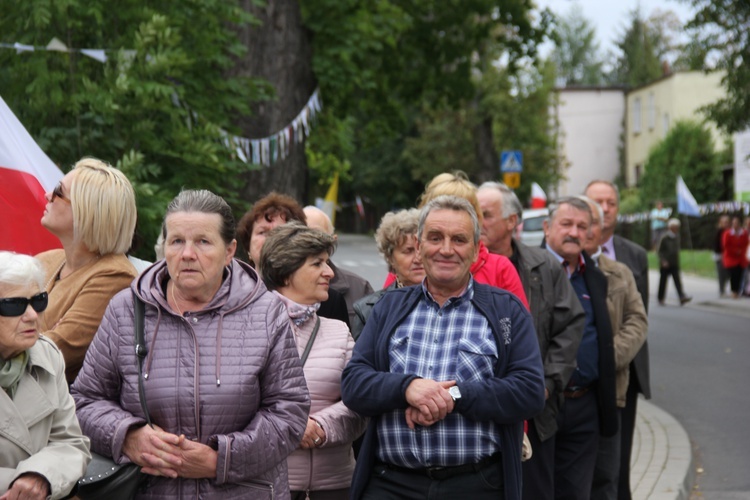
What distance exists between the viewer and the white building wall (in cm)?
7138

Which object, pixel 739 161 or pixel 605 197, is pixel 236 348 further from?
pixel 739 161

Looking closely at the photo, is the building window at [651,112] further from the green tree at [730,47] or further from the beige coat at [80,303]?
the beige coat at [80,303]

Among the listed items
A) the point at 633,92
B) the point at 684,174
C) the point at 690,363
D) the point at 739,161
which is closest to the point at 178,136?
the point at 690,363

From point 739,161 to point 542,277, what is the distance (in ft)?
64.8

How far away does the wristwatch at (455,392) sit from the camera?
4.00 meters

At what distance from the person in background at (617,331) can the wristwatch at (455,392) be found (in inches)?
103

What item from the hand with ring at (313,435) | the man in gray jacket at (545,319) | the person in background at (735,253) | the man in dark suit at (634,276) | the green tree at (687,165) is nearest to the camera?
the hand with ring at (313,435)

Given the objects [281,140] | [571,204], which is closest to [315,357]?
[571,204]

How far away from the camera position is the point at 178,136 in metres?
6.81

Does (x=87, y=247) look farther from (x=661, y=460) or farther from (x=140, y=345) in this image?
(x=661, y=460)

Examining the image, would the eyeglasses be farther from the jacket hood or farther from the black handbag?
the black handbag

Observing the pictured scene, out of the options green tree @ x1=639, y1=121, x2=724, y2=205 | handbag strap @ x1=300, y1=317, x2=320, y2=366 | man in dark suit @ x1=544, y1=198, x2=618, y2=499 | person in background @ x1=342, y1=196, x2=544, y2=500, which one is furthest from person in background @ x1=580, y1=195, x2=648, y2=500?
green tree @ x1=639, y1=121, x2=724, y2=205

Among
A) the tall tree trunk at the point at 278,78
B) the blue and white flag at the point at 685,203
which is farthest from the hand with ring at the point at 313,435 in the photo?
the blue and white flag at the point at 685,203

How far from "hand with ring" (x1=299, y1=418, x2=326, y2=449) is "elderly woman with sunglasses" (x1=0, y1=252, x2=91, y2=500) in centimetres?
104
